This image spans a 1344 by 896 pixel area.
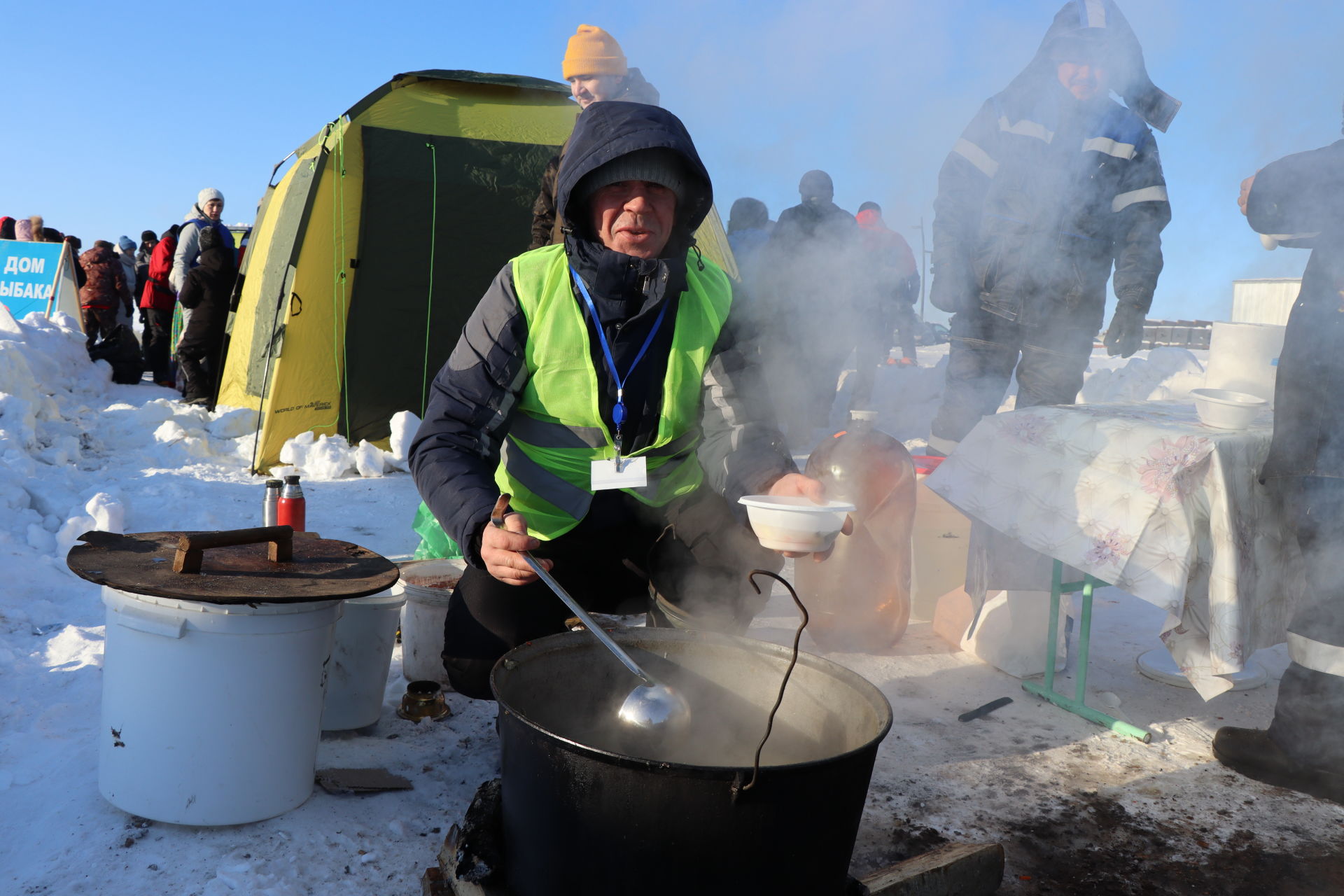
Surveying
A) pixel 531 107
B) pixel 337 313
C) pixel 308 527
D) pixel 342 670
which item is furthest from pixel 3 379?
pixel 342 670

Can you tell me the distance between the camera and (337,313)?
231 inches

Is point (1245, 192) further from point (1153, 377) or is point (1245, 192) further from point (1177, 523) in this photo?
point (1153, 377)

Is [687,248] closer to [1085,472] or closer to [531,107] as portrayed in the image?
[1085,472]

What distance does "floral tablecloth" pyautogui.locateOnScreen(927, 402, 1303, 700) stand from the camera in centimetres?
225

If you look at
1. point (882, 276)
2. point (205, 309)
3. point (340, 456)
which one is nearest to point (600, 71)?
point (882, 276)

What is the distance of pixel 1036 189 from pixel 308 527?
3646 mm

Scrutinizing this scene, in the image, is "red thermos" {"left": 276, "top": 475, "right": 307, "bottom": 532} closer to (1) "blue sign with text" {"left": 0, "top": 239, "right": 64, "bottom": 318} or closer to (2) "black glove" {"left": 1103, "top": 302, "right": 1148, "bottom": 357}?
(2) "black glove" {"left": 1103, "top": 302, "right": 1148, "bottom": 357}

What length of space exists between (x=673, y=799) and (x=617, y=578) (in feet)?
3.12

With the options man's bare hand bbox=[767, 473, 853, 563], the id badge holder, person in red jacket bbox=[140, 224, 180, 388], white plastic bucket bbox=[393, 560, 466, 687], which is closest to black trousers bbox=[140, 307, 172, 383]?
person in red jacket bbox=[140, 224, 180, 388]

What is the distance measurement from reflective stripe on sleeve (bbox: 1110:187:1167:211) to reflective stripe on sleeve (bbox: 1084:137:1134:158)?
0.56ft

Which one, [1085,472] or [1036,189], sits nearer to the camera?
[1085,472]

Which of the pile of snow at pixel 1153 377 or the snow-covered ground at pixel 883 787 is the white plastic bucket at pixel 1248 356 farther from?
the pile of snow at pixel 1153 377

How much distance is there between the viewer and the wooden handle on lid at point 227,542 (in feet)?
5.71

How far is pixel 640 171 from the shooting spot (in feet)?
6.67
